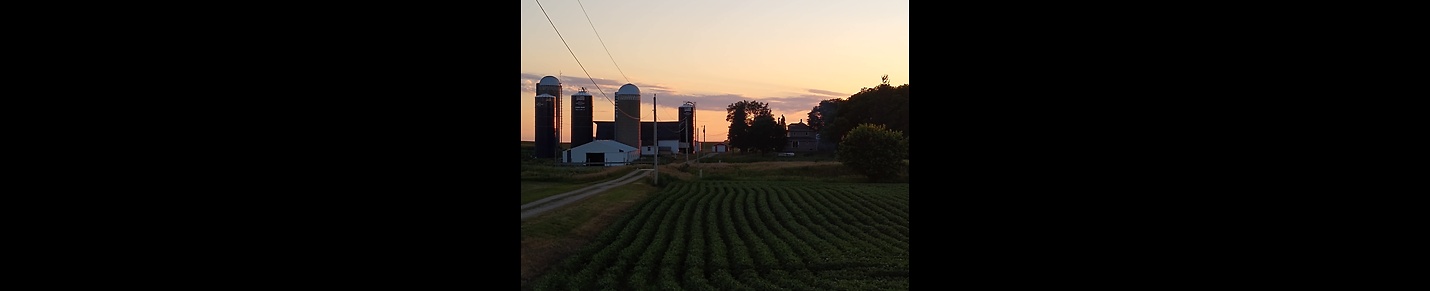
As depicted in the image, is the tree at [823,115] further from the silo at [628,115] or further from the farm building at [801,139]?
the silo at [628,115]

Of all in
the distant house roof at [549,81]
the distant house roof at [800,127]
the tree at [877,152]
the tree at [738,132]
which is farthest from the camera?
the distant house roof at [800,127]

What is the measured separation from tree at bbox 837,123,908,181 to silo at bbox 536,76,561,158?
15678 mm

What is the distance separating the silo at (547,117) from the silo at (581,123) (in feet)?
2.80

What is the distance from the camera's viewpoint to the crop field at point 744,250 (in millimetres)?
7958

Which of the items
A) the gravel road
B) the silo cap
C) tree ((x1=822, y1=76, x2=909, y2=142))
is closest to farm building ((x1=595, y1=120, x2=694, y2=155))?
the silo cap

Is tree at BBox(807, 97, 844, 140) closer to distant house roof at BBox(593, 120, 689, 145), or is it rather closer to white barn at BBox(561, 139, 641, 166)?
distant house roof at BBox(593, 120, 689, 145)

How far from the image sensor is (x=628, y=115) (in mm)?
41062

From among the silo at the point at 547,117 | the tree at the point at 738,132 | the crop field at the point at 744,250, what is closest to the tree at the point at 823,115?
the tree at the point at 738,132

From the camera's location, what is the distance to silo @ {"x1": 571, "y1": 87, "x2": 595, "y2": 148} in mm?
39125

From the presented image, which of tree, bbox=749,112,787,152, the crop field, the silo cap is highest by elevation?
the silo cap

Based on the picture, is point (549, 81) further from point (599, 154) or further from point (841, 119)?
point (841, 119)
